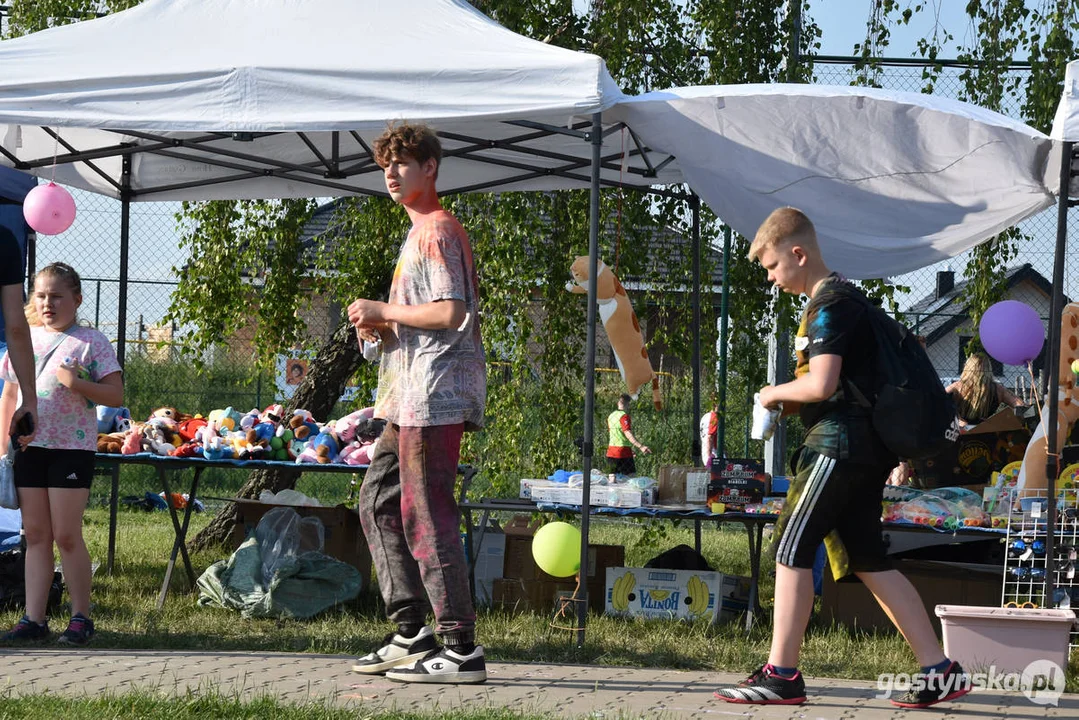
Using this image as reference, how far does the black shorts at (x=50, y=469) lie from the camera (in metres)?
4.96

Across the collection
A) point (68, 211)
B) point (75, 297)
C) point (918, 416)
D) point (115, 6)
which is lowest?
point (918, 416)

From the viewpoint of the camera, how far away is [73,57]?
17.3 ft

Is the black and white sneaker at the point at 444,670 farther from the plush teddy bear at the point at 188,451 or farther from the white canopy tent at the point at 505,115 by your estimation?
the plush teddy bear at the point at 188,451

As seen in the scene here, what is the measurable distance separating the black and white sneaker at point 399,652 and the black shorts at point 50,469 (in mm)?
1446

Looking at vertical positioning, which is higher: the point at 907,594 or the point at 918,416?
the point at 918,416

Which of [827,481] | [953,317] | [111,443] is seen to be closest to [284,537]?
[111,443]

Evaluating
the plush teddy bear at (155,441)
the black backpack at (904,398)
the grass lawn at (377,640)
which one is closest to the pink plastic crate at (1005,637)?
the grass lawn at (377,640)

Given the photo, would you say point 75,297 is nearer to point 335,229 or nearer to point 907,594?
point 907,594

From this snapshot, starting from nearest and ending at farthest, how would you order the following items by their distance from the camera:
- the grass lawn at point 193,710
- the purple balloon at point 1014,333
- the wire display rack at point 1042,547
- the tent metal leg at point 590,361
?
the grass lawn at point 193,710
the tent metal leg at point 590,361
the wire display rack at point 1042,547
the purple balloon at point 1014,333

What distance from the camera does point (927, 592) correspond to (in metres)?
6.07

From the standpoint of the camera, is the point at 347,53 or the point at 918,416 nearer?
the point at 918,416

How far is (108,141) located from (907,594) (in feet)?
16.4

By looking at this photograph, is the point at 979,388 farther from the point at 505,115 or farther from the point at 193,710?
the point at 193,710

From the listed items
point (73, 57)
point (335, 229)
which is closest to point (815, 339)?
point (73, 57)
